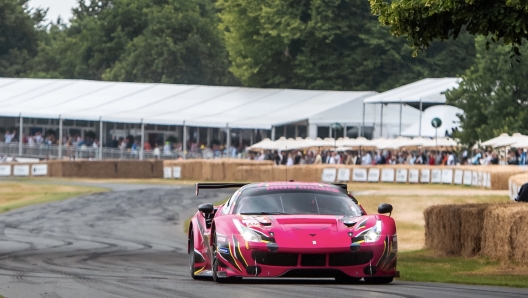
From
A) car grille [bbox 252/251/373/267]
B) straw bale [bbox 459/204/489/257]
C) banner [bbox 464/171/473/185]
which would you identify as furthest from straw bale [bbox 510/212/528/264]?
banner [bbox 464/171/473/185]

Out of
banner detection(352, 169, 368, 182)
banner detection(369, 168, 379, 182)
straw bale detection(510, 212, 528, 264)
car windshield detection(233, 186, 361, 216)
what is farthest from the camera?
banner detection(352, 169, 368, 182)

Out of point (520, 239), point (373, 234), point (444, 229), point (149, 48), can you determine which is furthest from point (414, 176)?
point (149, 48)

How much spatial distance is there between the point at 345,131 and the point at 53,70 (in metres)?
58.1

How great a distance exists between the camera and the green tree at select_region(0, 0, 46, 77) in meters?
118

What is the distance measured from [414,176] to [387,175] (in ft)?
4.50

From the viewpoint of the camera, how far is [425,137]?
6800 cm

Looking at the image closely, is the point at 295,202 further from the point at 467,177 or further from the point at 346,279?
the point at 467,177

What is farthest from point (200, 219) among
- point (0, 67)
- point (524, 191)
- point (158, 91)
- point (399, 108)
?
point (0, 67)

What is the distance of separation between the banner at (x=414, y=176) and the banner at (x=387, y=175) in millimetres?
906

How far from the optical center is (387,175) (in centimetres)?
5669

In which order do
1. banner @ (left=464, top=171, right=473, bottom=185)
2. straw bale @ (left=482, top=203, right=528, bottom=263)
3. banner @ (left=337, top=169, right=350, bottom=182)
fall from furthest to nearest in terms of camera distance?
banner @ (left=337, top=169, right=350, bottom=182)
banner @ (left=464, top=171, right=473, bottom=185)
straw bale @ (left=482, top=203, right=528, bottom=263)

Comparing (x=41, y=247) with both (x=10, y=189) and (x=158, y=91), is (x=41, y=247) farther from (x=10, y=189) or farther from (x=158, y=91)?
(x=158, y=91)

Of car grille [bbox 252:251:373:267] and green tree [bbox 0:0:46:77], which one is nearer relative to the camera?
car grille [bbox 252:251:373:267]

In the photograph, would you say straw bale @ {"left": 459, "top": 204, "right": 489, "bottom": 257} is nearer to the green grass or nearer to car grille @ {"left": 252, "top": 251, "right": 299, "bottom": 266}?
the green grass
